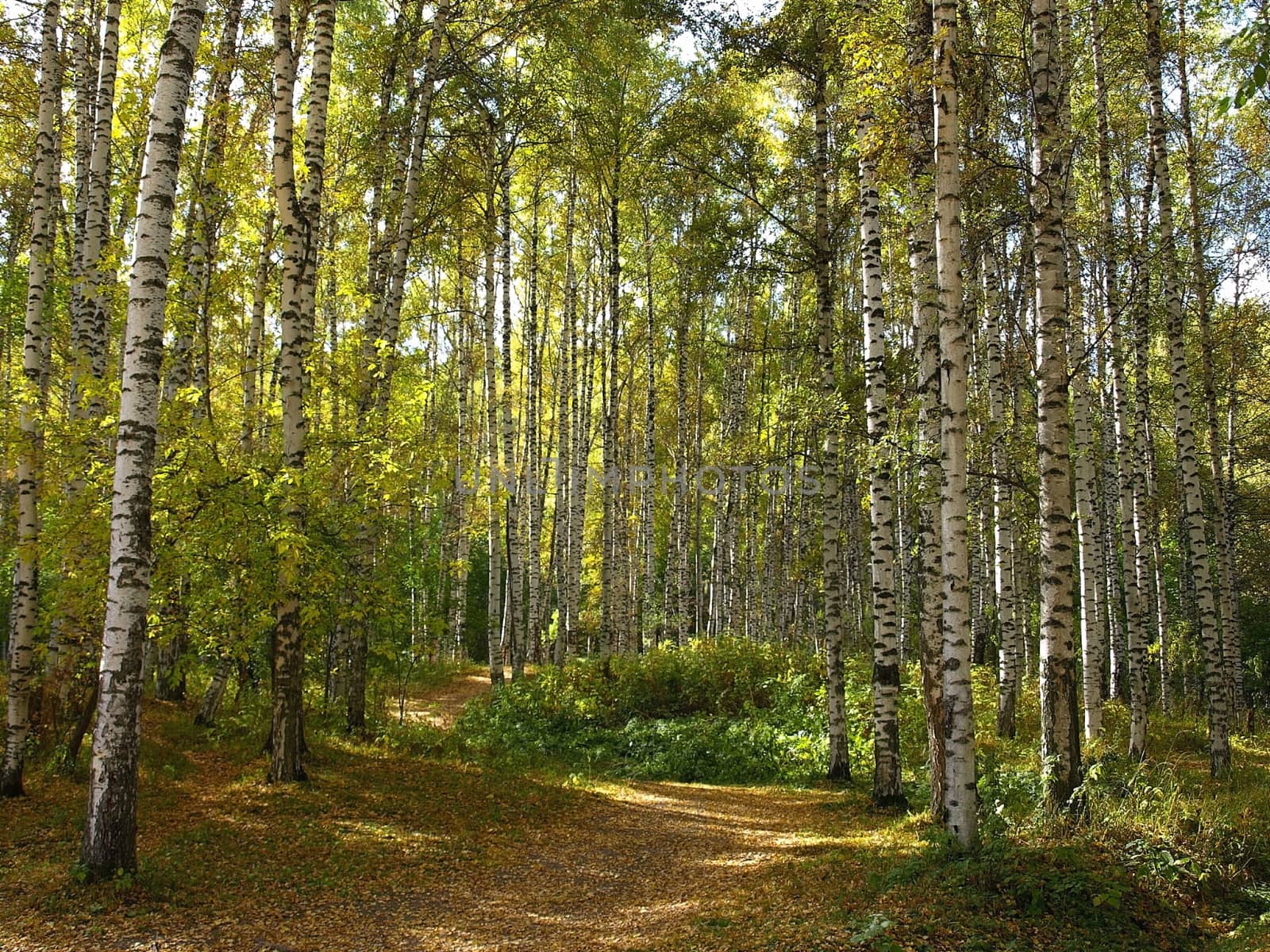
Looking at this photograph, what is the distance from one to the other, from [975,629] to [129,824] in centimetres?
1970

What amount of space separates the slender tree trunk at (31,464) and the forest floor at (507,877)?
0.63m

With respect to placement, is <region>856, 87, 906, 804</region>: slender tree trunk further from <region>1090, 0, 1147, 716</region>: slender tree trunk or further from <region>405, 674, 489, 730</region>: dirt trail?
<region>405, 674, 489, 730</region>: dirt trail

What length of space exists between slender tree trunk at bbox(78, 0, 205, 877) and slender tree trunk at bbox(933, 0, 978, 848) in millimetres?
5682

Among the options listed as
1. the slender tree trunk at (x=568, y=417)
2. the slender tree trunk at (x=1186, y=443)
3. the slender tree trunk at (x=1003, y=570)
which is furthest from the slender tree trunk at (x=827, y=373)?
the slender tree trunk at (x=568, y=417)

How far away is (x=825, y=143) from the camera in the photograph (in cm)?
952

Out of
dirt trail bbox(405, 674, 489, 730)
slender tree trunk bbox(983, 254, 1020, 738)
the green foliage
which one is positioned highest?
slender tree trunk bbox(983, 254, 1020, 738)

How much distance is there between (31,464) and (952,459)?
815 centimetres

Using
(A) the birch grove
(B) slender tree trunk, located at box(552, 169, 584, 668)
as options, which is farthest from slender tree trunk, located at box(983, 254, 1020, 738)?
(B) slender tree trunk, located at box(552, 169, 584, 668)

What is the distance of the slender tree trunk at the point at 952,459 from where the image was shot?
594 cm

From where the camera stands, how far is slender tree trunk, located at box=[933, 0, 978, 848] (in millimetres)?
5938

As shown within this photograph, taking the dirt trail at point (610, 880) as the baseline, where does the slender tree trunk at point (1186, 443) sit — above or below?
above

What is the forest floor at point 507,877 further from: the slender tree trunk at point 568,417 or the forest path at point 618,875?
the slender tree trunk at point 568,417

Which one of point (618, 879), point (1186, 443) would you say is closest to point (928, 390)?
point (1186, 443)

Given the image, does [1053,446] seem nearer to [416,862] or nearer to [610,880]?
[610,880]
